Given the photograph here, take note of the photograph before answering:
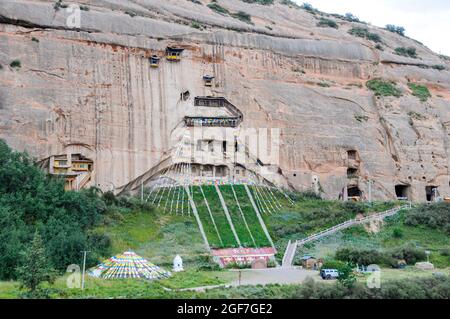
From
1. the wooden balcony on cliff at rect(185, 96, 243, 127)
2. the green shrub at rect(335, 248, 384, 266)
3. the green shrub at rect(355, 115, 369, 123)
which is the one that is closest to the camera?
the green shrub at rect(335, 248, 384, 266)

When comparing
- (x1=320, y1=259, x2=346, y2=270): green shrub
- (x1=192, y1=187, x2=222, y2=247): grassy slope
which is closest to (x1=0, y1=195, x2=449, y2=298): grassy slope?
(x1=192, y1=187, x2=222, y2=247): grassy slope

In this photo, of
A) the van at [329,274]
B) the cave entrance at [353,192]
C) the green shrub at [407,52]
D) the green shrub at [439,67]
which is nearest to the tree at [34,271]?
the van at [329,274]

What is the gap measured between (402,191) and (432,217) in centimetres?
1322

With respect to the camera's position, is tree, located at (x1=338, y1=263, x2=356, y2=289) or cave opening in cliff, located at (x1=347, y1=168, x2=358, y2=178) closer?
tree, located at (x1=338, y1=263, x2=356, y2=289)

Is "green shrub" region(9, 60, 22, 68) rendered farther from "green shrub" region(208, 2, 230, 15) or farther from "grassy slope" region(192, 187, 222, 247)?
"green shrub" region(208, 2, 230, 15)

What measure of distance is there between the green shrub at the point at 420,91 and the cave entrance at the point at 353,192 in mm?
13493

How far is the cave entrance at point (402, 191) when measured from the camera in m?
61.7

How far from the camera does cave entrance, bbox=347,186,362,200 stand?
59.5 metres

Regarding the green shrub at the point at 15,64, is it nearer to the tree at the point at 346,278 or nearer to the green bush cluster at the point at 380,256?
the green bush cluster at the point at 380,256

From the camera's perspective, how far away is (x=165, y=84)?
2186 inches

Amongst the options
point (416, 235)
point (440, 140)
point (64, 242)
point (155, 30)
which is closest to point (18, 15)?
point (155, 30)

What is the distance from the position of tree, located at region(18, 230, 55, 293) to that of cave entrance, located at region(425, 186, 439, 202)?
41.4 meters

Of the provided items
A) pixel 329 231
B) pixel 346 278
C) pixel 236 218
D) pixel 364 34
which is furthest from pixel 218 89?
pixel 346 278
